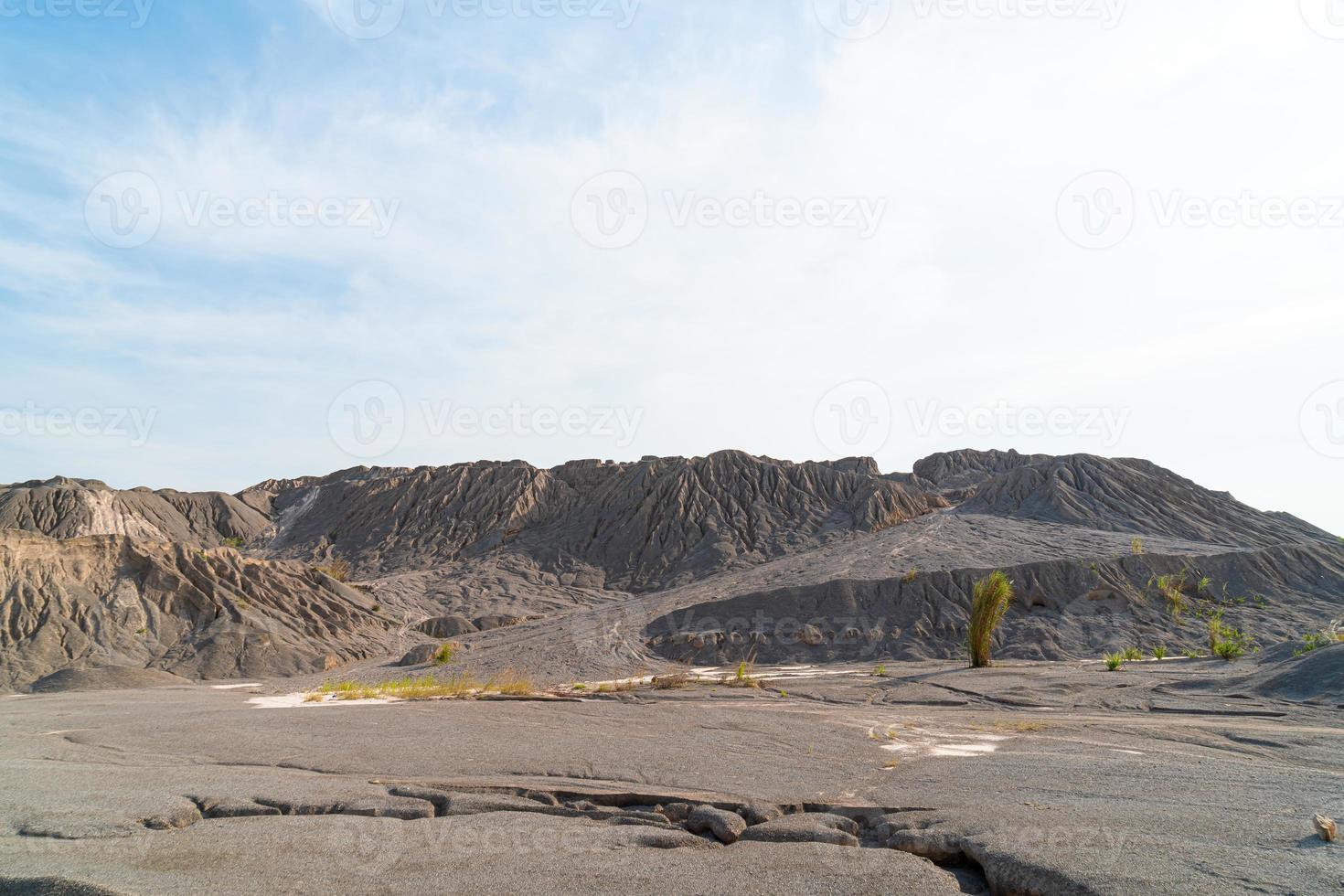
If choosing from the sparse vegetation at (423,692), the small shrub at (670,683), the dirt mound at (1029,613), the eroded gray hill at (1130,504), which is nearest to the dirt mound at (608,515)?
the eroded gray hill at (1130,504)

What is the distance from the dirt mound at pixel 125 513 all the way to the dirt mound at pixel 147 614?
12.8 m

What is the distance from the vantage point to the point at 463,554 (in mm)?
55438

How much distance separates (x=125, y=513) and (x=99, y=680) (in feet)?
124

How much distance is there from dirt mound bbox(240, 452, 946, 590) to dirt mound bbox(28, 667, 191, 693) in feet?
94.5

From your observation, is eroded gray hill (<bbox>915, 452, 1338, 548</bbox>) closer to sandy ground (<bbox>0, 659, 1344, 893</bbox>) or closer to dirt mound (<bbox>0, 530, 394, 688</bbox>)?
dirt mound (<bbox>0, 530, 394, 688</bbox>)

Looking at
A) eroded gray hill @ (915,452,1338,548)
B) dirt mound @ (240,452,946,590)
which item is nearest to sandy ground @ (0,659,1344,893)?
eroded gray hill @ (915,452,1338,548)

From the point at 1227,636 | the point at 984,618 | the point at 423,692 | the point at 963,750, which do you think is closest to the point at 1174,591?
the point at 1227,636

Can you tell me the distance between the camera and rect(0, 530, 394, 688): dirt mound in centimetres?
2367

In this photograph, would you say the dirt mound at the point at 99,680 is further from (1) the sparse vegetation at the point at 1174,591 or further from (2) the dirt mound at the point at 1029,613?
(1) the sparse vegetation at the point at 1174,591

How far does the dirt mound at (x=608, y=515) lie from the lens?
5009cm

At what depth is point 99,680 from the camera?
20.7 metres

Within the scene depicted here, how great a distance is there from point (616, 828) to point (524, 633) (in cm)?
2788

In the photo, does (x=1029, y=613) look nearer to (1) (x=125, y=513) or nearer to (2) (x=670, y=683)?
(2) (x=670, y=683)

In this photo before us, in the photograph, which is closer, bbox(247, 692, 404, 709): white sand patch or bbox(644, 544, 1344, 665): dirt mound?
bbox(247, 692, 404, 709): white sand patch
